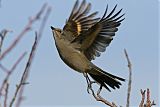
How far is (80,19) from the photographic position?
524 centimetres

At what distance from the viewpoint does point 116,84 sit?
13.2ft

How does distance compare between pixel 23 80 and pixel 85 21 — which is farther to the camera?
pixel 85 21

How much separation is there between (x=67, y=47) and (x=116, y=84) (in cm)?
76

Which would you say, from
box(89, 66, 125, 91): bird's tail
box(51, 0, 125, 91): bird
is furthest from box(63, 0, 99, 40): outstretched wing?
box(89, 66, 125, 91): bird's tail

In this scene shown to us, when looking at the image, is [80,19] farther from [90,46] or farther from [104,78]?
[104,78]

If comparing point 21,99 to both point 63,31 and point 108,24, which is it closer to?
point 108,24

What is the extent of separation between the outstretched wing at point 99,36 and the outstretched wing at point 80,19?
527 mm

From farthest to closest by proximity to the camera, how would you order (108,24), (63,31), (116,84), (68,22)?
(68,22) < (63,31) < (108,24) < (116,84)

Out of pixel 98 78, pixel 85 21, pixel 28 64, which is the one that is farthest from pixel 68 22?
pixel 28 64

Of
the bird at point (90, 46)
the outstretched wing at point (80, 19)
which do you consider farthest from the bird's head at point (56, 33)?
the outstretched wing at point (80, 19)

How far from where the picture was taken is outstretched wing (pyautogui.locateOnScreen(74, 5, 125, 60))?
4203 mm

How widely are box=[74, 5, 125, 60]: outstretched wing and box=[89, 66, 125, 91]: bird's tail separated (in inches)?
8.5

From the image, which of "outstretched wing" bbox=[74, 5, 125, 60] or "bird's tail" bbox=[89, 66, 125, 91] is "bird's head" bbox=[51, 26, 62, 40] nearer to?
"outstretched wing" bbox=[74, 5, 125, 60]

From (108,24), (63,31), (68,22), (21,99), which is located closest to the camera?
(21,99)
